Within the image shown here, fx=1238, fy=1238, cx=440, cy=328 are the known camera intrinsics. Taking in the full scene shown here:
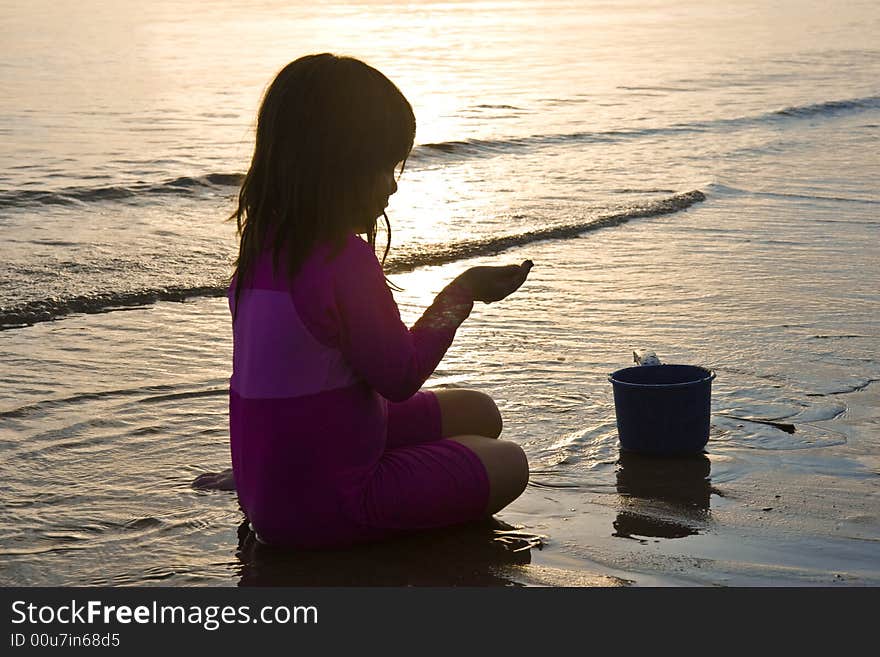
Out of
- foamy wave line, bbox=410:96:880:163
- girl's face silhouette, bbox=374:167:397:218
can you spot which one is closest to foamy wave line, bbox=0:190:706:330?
girl's face silhouette, bbox=374:167:397:218

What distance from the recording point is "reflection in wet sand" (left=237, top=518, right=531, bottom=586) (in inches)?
128

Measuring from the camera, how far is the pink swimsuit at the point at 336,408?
122 inches

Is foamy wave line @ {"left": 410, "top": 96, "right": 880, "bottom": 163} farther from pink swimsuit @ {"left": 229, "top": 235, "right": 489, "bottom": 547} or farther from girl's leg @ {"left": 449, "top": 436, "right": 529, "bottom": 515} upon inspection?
pink swimsuit @ {"left": 229, "top": 235, "right": 489, "bottom": 547}

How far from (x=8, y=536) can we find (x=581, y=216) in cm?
673

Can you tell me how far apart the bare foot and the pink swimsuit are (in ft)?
1.66

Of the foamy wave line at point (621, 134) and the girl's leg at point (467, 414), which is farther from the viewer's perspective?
the foamy wave line at point (621, 134)

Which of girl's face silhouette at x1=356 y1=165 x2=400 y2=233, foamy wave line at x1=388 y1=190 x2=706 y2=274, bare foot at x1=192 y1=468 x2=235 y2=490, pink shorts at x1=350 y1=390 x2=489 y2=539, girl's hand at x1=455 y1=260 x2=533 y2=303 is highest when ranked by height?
girl's face silhouette at x1=356 y1=165 x2=400 y2=233

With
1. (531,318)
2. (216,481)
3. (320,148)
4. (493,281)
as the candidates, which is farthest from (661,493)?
(531,318)

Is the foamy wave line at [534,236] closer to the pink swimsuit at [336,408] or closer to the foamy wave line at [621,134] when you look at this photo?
the foamy wave line at [621,134]

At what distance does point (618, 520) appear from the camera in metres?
3.63

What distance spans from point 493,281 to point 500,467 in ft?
1.84

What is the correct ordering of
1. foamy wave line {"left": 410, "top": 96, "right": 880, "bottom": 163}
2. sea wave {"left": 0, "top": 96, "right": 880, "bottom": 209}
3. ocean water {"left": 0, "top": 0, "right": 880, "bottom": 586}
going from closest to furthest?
ocean water {"left": 0, "top": 0, "right": 880, "bottom": 586} → sea wave {"left": 0, "top": 96, "right": 880, "bottom": 209} → foamy wave line {"left": 410, "top": 96, "right": 880, "bottom": 163}

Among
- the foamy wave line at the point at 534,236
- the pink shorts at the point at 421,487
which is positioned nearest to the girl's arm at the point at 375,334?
the pink shorts at the point at 421,487

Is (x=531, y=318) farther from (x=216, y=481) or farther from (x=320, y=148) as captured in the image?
(x=320, y=148)
